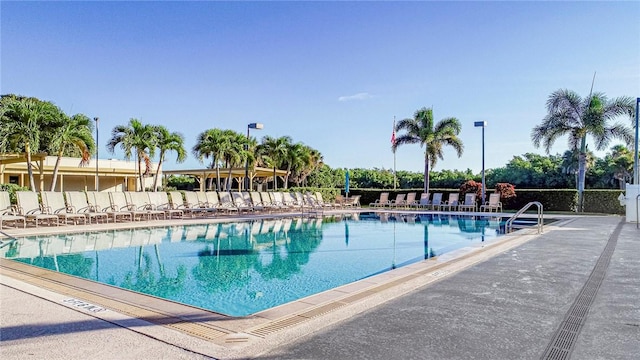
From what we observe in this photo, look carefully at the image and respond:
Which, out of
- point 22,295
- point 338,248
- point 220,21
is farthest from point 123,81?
point 22,295

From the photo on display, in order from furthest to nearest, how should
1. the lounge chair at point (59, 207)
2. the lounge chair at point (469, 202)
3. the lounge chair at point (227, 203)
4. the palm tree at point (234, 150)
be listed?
the palm tree at point (234, 150) → the lounge chair at point (469, 202) → the lounge chair at point (227, 203) → the lounge chair at point (59, 207)

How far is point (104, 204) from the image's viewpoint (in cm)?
1470

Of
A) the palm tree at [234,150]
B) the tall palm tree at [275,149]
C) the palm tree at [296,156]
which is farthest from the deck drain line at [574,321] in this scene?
the palm tree at [296,156]

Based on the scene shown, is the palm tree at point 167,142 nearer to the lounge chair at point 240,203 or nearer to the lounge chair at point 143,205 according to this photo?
the lounge chair at point 240,203

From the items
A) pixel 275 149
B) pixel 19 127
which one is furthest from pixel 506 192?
pixel 19 127

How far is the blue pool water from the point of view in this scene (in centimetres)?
617

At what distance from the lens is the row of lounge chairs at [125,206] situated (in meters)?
12.6

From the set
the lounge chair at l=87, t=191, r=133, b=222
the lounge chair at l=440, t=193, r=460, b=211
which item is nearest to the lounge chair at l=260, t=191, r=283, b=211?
the lounge chair at l=87, t=191, r=133, b=222

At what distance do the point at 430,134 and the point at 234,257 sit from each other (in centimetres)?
1915

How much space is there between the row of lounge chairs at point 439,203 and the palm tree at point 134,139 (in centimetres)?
1337

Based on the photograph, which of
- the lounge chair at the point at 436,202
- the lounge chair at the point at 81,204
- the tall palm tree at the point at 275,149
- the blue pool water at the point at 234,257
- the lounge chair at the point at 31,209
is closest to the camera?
the blue pool water at the point at 234,257

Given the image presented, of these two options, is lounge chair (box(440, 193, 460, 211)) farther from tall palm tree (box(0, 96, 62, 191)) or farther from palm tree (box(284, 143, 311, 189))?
tall palm tree (box(0, 96, 62, 191))

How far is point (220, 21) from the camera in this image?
15.6 m

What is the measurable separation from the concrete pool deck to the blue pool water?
1219 mm
